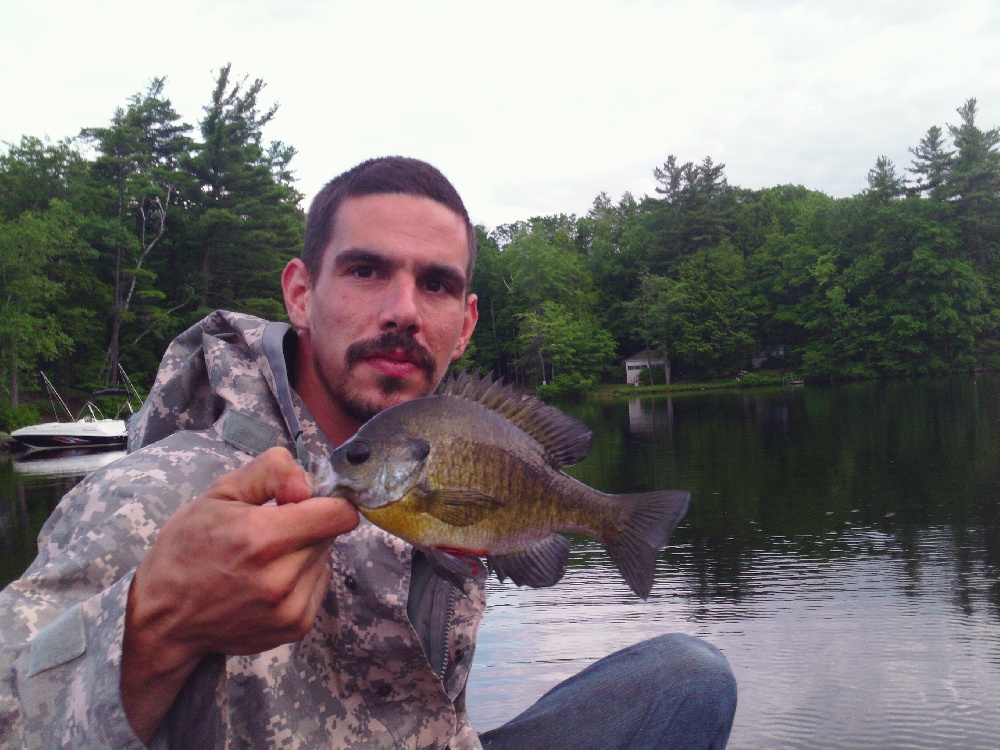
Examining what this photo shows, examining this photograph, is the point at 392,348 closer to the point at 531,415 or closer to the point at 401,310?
the point at 401,310

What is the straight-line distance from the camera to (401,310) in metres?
2.31

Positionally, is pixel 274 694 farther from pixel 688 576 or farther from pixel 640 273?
pixel 640 273

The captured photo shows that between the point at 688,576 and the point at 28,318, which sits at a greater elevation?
the point at 28,318

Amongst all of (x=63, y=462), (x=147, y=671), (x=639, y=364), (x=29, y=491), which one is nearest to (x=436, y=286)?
(x=147, y=671)

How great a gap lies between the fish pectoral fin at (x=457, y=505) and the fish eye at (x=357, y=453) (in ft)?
0.52

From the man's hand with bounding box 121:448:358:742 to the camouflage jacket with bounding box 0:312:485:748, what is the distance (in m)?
0.05

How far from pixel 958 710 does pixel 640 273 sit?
64.2 metres

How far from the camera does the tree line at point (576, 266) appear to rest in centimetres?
4072

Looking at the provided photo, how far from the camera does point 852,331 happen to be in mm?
56344

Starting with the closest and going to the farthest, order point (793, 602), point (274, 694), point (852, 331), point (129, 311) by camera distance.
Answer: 1. point (274, 694)
2. point (793, 602)
3. point (129, 311)
4. point (852, 331)

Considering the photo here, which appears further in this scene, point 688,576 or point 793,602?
point 688,576

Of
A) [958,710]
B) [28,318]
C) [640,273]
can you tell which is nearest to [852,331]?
[640,273]

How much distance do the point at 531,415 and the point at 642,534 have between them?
0.41m

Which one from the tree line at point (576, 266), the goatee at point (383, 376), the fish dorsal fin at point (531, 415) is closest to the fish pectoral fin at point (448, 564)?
the fish dorsal fin at point (531, 415)
